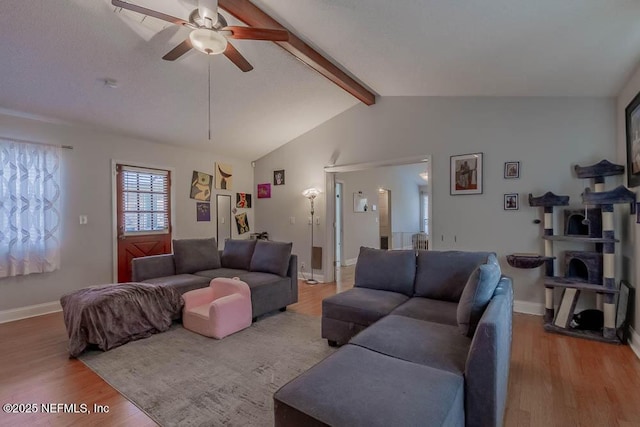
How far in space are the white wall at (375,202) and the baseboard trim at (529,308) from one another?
406cm

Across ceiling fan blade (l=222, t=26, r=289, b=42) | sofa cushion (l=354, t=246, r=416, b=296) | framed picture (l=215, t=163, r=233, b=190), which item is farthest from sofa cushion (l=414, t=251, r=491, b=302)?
framed picture (l=215, t=163, r=233, b=190)

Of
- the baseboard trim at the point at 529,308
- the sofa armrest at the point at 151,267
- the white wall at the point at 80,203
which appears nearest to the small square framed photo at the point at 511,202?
the baseboard trim at the point at 529,308

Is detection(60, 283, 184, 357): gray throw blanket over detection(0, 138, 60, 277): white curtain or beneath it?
beneath

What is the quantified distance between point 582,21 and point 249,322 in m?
3.74

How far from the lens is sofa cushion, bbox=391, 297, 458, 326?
2.27 metres

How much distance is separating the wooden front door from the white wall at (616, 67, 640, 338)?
229 inches

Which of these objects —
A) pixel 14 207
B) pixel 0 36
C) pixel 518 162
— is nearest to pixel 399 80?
pixel 518 162

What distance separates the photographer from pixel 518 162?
12.4 ft

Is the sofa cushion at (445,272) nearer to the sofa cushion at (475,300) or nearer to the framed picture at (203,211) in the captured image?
the sofa cushion at (475,300)

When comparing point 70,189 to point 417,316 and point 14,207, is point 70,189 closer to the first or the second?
point 14,207

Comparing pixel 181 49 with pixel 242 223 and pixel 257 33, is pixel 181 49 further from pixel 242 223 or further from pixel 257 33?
pixel 242 223

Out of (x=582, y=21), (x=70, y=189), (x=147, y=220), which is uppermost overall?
(x=582, y=21)

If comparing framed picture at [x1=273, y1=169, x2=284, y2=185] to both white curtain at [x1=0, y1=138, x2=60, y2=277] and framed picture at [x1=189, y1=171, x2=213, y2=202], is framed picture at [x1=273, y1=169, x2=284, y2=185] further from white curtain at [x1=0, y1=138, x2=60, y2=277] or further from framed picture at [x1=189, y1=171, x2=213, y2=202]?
white curtain at [x1=0, y1=138, x2=60, y2=277]

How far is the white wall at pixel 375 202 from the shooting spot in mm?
7566
